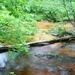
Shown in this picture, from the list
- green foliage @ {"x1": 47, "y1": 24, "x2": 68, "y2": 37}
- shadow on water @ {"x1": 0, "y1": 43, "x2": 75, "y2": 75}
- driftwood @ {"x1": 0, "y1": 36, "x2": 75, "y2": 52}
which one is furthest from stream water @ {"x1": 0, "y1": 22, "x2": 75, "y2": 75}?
green foliage @ {"x1": 47, "y1": 24, "x2": 68, "y2": 37}

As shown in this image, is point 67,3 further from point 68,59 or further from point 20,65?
point 20,65

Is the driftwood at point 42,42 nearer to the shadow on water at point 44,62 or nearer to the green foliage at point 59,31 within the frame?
the shadow on water at point 44,62

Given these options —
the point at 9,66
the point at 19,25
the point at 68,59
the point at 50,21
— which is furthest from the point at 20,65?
the point at 50,21

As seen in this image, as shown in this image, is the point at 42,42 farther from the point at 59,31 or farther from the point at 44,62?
the point at 59,31

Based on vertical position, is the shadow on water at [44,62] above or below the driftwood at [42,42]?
below

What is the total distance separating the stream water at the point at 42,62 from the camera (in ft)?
30.6

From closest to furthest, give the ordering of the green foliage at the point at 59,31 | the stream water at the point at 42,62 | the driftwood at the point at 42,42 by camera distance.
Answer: the stream water at the point at 42,62 < the driftwood at the point at 42,42 < the green foliage at the point at 59,31

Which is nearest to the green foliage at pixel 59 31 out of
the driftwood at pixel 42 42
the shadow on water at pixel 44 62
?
the driftwood at pixel 42 42

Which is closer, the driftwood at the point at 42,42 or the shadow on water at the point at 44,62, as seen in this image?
the shadow on water at the point at 44,62


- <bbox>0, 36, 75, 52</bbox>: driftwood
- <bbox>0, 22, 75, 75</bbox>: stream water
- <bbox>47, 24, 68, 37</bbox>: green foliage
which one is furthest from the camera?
<bbox>47, 24, 68, 37</bbox>: green foliage

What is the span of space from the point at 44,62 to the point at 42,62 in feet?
0.31

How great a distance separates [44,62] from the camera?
10430mm

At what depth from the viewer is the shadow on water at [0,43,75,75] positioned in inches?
368

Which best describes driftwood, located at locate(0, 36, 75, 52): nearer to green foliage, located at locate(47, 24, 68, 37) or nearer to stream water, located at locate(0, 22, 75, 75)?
stream water, located at locate(0, 22, 75, 75)
